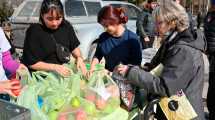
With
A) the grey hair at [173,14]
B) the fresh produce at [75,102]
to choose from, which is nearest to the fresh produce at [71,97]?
the fresh produce at [75,102]

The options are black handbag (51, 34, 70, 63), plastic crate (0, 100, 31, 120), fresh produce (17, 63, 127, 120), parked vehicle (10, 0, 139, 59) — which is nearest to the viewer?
plastic crate (0, 100, 31, 120)

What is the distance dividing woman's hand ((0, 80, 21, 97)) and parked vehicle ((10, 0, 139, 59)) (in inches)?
249

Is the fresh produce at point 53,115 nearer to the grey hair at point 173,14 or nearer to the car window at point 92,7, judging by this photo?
the grey hair at point 173,14

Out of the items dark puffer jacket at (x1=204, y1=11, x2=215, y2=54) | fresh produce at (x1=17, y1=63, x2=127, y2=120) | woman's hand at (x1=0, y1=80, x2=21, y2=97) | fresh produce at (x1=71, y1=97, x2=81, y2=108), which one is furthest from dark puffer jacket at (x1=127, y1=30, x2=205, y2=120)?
dark puffer jacket at (x1=204, y1=11, x2=215, y2=54)

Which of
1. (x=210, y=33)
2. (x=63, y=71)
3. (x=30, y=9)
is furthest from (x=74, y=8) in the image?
(x=63, y=71)

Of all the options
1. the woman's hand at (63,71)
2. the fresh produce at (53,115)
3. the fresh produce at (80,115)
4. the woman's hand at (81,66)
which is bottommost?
the fresh produce at (80,115)

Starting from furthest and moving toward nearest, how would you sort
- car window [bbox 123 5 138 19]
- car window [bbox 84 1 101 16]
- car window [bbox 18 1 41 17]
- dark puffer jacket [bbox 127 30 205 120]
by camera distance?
car window [bbox 123 5 138 19], car window [bbox 84 1 101 16], car window [bbox 18 1 41 17], dark puffer jacket [bbox 127 30 205 120]

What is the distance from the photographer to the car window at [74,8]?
32.7ft

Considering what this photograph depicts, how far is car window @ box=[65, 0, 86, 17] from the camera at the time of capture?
32.7 feet

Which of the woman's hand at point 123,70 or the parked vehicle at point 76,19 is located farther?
the parked vehicle at point 76,19

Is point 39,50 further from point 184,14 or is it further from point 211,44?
point 211,44

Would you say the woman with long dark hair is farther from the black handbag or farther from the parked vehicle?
the parked vehicle

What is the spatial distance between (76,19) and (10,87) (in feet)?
24.5

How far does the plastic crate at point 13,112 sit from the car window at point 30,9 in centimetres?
821
